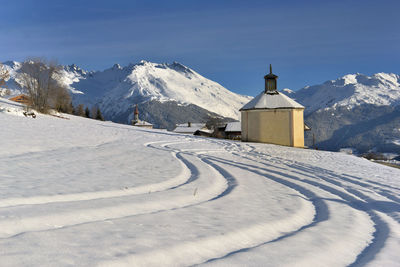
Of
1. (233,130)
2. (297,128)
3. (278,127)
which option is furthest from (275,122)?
(233,130)

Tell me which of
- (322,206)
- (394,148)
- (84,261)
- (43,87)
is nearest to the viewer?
(84,261)

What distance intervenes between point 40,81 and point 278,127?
30.5m

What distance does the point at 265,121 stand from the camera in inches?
1050

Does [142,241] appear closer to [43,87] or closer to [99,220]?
[99,220]

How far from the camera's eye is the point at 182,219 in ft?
15.4

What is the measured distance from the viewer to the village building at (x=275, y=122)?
2620cm

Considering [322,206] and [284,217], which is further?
[322,206]

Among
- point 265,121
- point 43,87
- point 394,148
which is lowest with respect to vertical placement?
point 394,148

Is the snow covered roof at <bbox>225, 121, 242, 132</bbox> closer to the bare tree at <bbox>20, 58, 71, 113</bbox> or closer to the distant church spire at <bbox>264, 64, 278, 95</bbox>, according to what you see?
the distant church spire at <bbox>264, 64, 278, 95</bbox>

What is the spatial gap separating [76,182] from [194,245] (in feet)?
13.6

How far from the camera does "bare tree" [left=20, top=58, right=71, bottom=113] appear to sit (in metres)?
35.2

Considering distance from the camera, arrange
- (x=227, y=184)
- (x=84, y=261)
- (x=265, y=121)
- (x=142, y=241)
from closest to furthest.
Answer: (x=84, y=261) < (x=142, y=241) < (x=227, y=184) < (x=265, y=121)

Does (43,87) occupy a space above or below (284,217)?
above

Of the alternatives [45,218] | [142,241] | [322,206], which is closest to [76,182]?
[45,218]
